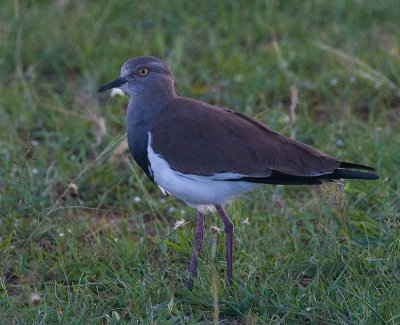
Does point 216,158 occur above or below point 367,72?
above

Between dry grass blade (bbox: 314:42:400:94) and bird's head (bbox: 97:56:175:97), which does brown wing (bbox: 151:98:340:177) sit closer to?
bird's head (bbox: 97:56:175:97)

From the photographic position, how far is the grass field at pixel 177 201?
13.4 ft

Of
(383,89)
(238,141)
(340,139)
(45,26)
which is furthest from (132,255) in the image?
(45,26)

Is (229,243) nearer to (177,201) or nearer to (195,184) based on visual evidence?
(195,184)

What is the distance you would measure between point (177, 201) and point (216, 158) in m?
1.18

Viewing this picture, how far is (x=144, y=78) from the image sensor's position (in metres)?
4.63

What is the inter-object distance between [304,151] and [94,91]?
8.38 feet

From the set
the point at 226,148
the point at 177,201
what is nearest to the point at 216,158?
the point at 226,148

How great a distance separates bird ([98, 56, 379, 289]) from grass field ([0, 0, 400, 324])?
0.16 m

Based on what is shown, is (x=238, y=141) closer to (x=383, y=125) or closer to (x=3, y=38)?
(x=383, y=125)

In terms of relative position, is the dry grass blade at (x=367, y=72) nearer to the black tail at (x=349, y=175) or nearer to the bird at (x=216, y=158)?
the bird at (x=216, y=158)

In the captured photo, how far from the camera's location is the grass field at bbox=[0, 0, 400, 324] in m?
4.09

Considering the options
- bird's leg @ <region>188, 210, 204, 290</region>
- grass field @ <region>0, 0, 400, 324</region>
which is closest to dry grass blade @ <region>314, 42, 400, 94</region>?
grass field @ <region>0, 0, 400, 324</region>

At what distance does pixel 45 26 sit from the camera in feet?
23.4
